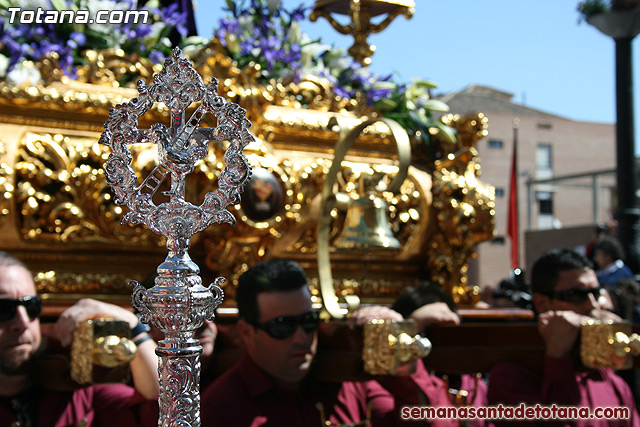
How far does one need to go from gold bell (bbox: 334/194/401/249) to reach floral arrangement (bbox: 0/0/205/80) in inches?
44.5

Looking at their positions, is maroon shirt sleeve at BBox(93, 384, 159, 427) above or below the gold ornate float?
below

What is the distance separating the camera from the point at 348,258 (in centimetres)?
359

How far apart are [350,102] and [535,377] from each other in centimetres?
138

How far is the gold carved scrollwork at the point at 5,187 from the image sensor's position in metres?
2.88

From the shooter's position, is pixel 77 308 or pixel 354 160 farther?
pixel 354 160

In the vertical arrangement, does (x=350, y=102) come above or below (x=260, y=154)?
above

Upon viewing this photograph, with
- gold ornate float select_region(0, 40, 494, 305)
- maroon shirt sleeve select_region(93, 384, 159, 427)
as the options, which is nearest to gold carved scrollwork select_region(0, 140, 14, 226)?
gold ornate float select_region(0, 40, 494, 305)

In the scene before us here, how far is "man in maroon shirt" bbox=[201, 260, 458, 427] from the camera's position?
2.63m

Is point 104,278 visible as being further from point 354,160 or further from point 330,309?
point 354,160

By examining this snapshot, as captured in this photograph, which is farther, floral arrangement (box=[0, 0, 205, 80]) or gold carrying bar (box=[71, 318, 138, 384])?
floral arrangement (box=[0, 0, 205, 80])

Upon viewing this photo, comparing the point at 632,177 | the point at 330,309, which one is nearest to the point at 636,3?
the point at 632,177

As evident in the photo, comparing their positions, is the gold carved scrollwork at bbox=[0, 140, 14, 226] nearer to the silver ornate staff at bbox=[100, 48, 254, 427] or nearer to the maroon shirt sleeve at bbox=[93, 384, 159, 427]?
the maroon shirt sleeve at bbox=[93, 384, 159, 427]

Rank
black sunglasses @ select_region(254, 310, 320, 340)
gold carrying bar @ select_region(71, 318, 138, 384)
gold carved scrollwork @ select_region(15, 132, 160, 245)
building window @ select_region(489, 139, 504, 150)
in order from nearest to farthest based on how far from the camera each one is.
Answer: gold carrying bar @ select_region(71, 318, 138, 384), black sunglasses @ select_region(254, 310, 320, 340), gold carved scrollwork @ select_region(15, 132, 160, 245), building window @ select_region(489, 139, 504, 150)

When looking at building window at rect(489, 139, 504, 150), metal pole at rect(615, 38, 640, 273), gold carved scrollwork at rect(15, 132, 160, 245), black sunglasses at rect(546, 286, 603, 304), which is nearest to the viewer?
gold carved scrollwork at rect(15, 132, 160, 245)
